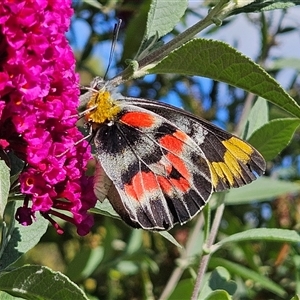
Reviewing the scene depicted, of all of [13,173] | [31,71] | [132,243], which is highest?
[31,71]

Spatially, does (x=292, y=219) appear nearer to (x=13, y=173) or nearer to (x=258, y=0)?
(x=258, y=0)

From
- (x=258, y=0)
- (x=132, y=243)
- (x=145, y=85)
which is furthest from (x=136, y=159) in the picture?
(x=145, y=85)

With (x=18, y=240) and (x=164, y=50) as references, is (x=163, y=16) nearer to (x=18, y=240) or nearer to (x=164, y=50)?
(x=164, y=50)

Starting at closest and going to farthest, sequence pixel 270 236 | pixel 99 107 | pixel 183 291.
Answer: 1. pixel 99 107
2. pixel 270 236
3. pixel 183 291

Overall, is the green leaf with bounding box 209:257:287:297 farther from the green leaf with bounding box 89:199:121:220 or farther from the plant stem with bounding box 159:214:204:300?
the green leaf with bounding box 89:199:121:220

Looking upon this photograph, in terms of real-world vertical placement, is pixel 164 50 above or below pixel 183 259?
above

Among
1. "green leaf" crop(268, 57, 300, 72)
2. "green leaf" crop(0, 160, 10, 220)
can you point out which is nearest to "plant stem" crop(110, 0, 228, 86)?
"green leaf" crop(0, 160, 10, 220)

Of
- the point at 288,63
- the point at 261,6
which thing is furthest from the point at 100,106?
the point at 288,63
